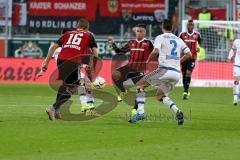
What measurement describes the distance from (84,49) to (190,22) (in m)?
9.53

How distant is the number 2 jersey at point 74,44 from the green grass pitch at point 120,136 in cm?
148

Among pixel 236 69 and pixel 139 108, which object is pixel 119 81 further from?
pixel 139 108

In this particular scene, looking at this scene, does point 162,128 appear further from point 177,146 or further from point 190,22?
point 190,22

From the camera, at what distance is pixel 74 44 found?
59.6 ft

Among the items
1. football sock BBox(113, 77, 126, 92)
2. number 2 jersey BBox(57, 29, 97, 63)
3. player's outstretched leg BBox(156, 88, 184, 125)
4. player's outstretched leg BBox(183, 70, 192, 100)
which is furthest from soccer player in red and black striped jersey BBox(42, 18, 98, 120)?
player's outstretched leg BBox(183, 70, 192, 100)

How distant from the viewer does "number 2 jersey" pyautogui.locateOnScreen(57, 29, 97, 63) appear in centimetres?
1816

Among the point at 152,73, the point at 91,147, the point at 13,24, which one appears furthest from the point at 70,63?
the point at 13,24

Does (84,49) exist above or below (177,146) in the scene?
above

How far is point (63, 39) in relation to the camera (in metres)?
18.2

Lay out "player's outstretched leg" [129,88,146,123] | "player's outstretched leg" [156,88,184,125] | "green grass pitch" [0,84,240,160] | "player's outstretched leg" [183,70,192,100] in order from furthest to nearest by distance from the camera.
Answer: "player's outstretched leg" [183,70,192,100], "player's outstretched leg" [129,88,146,123], "player's outstretched leg" [156,88,184,125], "green grass pitch" [0,84,240,160]

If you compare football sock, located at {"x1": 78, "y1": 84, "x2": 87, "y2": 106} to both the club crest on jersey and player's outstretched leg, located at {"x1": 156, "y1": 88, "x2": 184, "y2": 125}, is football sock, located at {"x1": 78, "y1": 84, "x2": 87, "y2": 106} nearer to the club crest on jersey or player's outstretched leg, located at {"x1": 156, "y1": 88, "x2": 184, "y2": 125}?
player's outstretched leg, located at {"x1": 156, "y1": 88, "x2": 184, "y2": 125}

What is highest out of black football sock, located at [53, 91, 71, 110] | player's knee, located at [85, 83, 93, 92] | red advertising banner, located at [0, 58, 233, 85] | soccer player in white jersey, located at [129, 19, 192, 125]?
soccer player in white jersey, located at [129, 19, 192, 125]

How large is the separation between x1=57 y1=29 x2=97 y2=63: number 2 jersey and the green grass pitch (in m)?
1.48

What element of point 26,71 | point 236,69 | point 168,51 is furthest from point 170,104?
point 26,71
